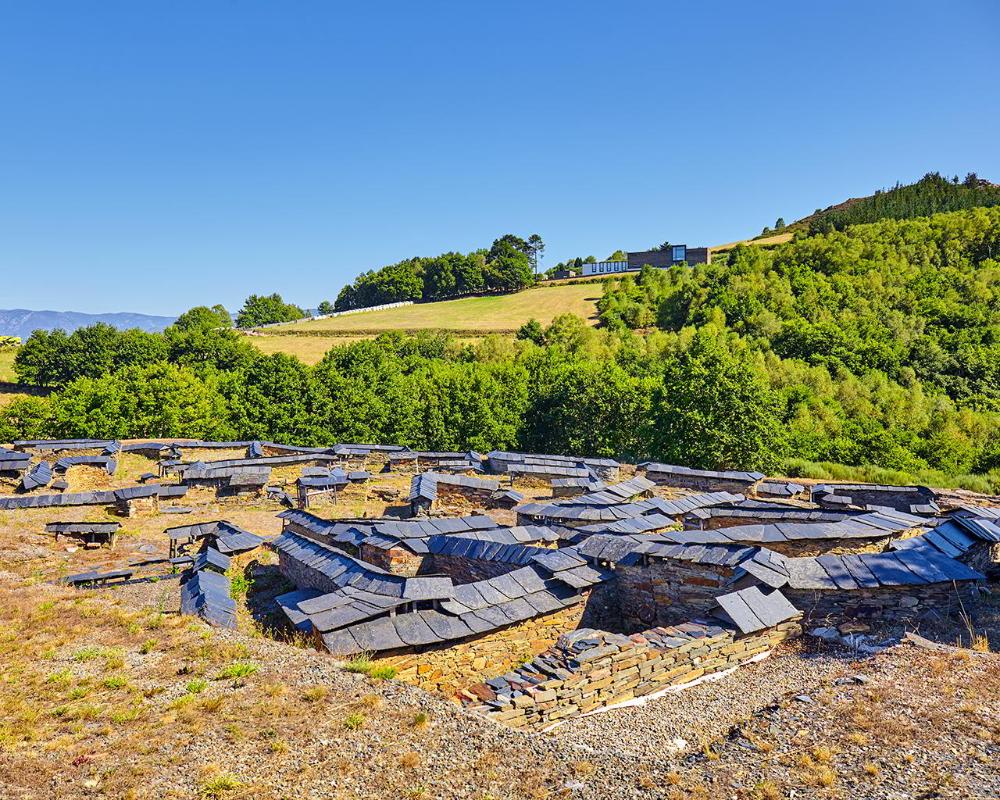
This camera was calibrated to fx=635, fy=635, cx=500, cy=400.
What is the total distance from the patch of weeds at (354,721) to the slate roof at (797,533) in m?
7.80

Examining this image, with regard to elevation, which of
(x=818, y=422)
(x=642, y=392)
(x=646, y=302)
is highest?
(x=646, y=302)

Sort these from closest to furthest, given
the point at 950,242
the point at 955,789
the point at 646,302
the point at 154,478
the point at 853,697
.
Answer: the point at 955,789, the point at 853,697, the point at 154,478, the point at 950,242, the point at 646,302

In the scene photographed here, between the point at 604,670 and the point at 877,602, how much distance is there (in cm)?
524

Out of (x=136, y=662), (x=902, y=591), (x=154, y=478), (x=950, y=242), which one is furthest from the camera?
(x=950, y=242)

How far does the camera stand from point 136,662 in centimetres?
954

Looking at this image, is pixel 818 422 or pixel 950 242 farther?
Answer: pixel 950 242

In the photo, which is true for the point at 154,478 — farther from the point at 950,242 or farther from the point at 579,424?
the point at 950,242

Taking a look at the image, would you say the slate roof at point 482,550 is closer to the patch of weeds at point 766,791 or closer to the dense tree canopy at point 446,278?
the patch of weeds at point 766,791

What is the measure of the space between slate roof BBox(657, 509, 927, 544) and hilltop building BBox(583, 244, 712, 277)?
331ft

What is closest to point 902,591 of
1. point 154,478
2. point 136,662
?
point 136,662

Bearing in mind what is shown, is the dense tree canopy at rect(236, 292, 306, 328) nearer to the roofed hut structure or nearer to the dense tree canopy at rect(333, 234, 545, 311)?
the dense tree canopy at rect(333, 234, 545, 311)

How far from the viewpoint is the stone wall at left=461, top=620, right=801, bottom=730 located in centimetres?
800

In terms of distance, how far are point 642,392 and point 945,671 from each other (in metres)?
35.5

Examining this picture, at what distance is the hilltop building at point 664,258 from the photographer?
113375 mm
